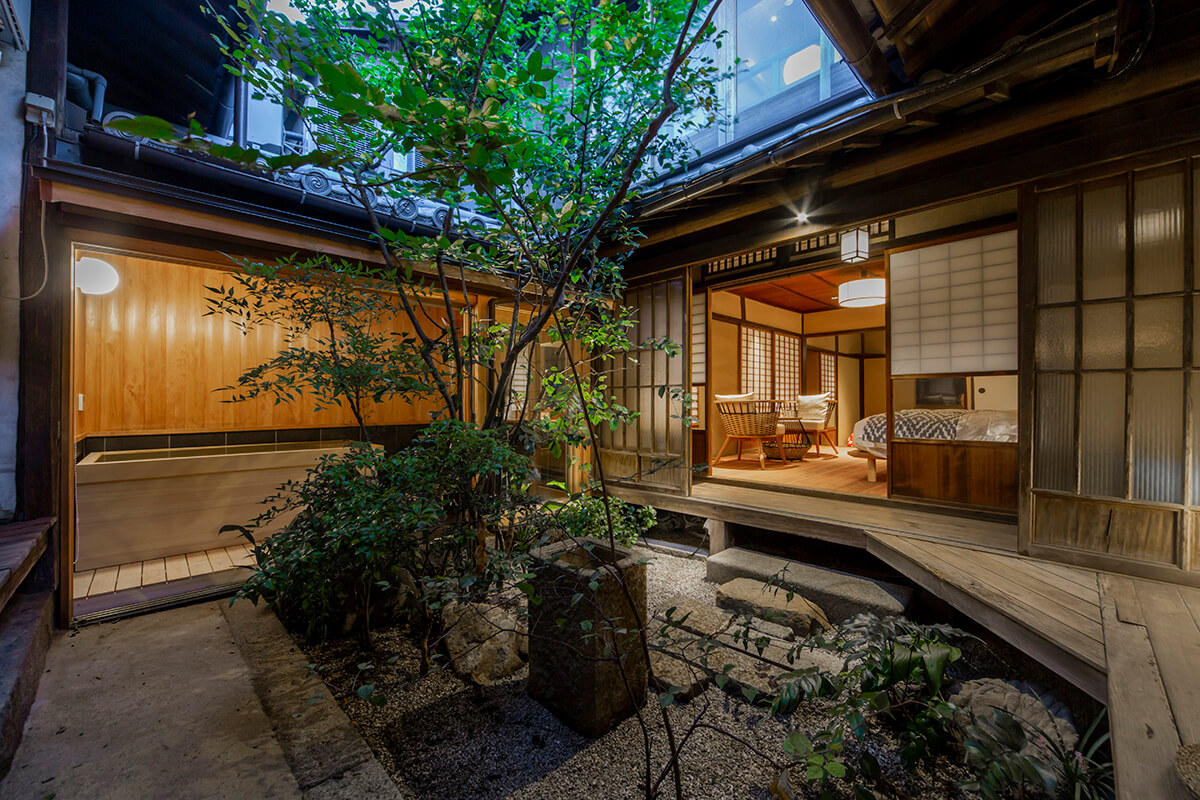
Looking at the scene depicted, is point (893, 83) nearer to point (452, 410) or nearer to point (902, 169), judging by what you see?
point (902, 169)

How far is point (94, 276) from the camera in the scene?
4469mm

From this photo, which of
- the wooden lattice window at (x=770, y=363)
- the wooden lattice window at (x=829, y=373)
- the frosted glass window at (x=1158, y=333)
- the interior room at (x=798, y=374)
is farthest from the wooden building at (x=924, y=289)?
the wooden lattice window at (x=829, y=373)

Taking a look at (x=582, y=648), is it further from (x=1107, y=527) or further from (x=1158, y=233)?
(x=1158, y=233)

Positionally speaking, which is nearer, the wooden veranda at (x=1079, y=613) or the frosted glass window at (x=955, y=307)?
the wooden veranda at (x=1079, y=613)

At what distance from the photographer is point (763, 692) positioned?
229 centimetres

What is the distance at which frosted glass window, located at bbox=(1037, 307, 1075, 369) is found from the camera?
9.50ft

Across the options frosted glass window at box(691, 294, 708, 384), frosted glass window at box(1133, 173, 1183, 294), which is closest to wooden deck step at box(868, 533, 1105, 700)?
frosted glass window at box(1133, 173, 1183, 294)

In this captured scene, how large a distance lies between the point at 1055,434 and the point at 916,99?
217 centimetres

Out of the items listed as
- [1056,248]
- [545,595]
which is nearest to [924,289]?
[1056,248]

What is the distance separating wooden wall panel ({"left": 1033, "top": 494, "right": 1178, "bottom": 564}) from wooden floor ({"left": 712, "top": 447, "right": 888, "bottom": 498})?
1.64 metres

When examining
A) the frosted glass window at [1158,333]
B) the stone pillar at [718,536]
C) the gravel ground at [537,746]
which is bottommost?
the gravel ground at [537,746]

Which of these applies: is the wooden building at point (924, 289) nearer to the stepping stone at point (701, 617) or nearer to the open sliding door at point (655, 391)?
the open sliding door at point (655, 391)

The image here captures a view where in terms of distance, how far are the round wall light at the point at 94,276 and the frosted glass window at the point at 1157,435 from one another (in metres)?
7.96

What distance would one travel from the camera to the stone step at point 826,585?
322 centimetres
